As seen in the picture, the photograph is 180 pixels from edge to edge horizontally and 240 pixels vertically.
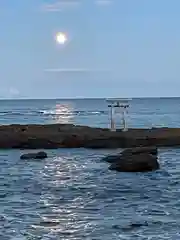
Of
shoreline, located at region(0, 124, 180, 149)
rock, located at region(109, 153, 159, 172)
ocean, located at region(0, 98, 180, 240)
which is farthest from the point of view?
shoreline, located at region(0, 124, 180, 149)

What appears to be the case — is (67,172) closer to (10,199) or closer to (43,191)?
(43,191)

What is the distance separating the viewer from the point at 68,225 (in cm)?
1702

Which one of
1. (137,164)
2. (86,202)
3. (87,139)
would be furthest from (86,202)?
(87,139)

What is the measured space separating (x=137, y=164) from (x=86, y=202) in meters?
8.29

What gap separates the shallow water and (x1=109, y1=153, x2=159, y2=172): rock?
1.73 feet

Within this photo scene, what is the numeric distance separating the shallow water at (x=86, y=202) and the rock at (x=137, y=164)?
528 millimetres

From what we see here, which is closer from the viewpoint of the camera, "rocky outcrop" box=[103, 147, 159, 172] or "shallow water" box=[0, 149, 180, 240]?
"shallow water" box=[0, 149, 180, 240]

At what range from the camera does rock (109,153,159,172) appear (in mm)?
28766

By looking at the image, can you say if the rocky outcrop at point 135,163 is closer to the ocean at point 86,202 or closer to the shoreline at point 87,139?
the ocean at point 86,202

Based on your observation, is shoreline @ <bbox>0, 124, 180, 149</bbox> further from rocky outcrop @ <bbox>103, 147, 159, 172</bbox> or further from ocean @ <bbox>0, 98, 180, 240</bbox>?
rocky outcrop @ <bbox>103, 147, 159, 172</bbox>

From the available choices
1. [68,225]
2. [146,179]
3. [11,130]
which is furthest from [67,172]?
[11,130]

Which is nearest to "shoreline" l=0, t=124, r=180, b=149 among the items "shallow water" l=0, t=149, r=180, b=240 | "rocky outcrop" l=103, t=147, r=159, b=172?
"shallow water" l=0, t=149, r=180, b=240

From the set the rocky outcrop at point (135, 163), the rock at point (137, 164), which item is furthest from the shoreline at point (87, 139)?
the rock at point (137, 164)

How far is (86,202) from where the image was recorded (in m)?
20.7
